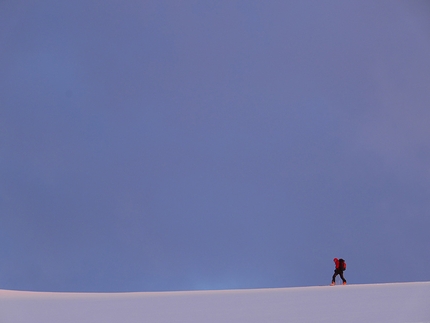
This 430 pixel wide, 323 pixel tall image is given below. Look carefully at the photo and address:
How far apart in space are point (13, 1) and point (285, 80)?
5202cm

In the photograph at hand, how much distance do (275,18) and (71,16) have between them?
3885cm

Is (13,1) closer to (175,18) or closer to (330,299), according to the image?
(175,18)

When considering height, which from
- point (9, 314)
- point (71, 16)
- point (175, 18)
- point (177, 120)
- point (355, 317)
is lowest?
point (9, 314)

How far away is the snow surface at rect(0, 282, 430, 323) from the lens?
776cm

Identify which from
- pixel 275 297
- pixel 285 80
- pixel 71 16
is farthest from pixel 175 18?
pixel 275 297

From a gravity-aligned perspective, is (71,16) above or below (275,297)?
above

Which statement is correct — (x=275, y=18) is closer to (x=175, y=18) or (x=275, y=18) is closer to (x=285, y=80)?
(x=285, y=80)

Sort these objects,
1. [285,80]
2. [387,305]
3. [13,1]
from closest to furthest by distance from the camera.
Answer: [387,305] → [13,1] → [285,80]

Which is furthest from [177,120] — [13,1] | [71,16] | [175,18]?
[13,1]

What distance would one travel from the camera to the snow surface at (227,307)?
776cm

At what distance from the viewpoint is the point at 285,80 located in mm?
91625

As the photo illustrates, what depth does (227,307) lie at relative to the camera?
8188 mm

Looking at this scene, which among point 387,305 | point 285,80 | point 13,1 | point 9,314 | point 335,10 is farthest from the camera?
point 285,80

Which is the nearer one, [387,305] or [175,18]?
[387,305]
